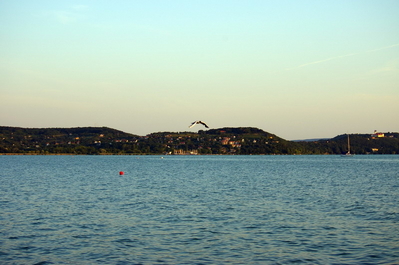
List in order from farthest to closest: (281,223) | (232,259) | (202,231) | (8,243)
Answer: (281,223) < (202,231) < (8,243) < (232,259)

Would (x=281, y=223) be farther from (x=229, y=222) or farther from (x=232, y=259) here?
(x=232, y=259)

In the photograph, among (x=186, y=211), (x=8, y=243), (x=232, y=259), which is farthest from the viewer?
(x=186, y=211)

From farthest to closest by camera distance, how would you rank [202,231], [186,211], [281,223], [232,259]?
[186,211] < [281,223] < [202,231] < [232,259]

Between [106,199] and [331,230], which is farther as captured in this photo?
[106,199]

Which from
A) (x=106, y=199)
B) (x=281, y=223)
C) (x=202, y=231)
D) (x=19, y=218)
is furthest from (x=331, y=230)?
(x=106, y=199)

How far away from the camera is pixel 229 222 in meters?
28.6

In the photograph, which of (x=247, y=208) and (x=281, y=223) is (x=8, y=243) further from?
(x=247, y=208)

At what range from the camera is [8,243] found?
22.6 meters

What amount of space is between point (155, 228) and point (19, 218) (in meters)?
9.67

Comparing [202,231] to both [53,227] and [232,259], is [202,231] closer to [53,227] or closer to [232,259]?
[232,259]

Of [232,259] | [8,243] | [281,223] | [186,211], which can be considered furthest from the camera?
[186,211]

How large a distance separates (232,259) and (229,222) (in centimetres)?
859

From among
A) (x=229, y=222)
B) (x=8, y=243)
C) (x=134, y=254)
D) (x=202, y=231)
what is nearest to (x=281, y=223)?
(x=229, y=222)

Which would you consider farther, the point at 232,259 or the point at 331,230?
the point at 331,230
